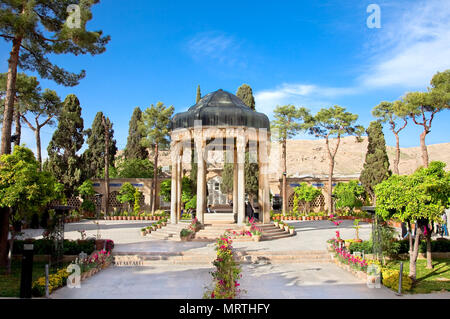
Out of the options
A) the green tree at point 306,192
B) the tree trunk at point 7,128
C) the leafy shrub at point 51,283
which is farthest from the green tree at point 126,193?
the leafy shrub at point 51,283

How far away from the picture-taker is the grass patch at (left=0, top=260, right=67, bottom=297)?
775cm

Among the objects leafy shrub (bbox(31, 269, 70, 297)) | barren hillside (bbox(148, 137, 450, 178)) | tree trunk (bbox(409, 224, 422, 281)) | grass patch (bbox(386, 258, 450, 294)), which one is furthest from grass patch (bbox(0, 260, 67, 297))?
barren hillside (bbox(148, 137, 450, 178))

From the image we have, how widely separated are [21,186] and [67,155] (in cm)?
2049

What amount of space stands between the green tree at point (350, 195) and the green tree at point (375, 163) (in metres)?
1.36

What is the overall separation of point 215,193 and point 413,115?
2118 cm

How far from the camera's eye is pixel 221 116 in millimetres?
16062

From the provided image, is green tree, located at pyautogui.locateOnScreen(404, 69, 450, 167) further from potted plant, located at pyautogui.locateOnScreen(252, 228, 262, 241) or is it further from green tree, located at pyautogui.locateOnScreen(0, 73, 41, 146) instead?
green tree, located at pyautogui.locateOnScreen(0, 73, 41, 146)

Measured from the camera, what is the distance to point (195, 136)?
16.3 meters

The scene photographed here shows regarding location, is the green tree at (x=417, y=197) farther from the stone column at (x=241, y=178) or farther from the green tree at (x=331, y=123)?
the green tree at (x=331, y=123)

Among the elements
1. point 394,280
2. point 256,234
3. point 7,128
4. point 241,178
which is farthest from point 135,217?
point 394,280

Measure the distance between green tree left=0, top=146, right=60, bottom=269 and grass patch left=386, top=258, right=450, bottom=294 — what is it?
404 inches

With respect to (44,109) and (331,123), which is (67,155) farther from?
(331,123)

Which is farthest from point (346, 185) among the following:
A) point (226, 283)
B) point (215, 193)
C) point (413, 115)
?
point (226, 283)

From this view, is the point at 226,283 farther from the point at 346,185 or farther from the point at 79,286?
the point at 346,185
